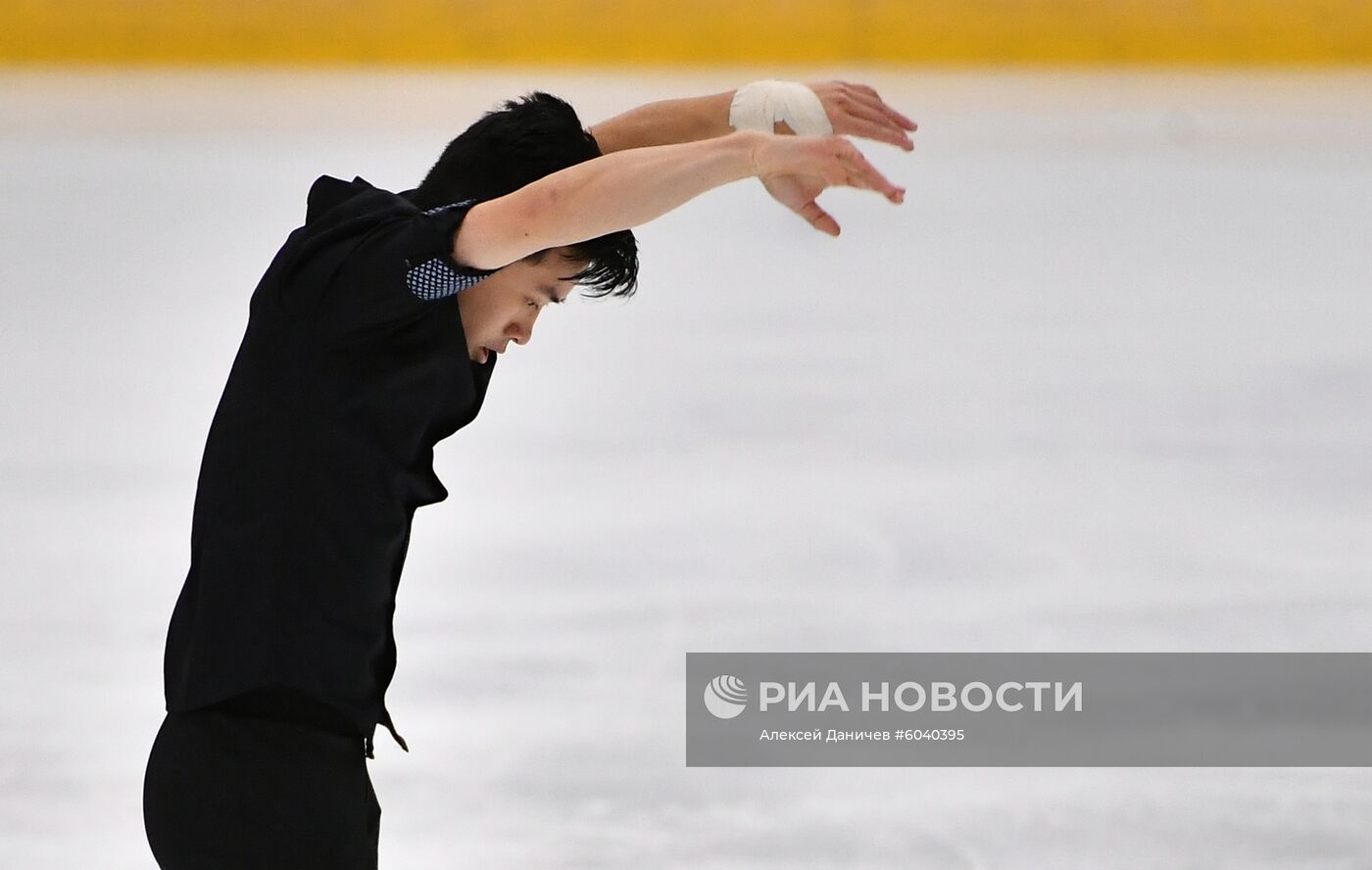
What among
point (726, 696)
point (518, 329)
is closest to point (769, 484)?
point (726, 696)

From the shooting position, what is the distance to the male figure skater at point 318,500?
5.09 ft

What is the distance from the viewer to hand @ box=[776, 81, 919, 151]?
70.1 inches

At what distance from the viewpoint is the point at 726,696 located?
3236 millimetres

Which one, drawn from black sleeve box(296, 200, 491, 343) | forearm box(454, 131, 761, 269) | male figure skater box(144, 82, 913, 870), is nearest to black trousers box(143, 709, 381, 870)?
male figure skater box(144, 82, 913, 870)

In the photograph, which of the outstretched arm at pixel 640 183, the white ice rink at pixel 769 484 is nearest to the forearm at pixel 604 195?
the outstretched arm at pixel 640 183

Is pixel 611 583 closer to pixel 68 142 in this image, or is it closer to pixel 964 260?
pixel 964 260

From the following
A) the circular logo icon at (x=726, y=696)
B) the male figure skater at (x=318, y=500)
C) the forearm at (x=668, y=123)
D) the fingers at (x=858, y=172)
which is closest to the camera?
the fingers at (x=858, y=172)

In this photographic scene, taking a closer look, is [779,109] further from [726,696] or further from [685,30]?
[685,30]

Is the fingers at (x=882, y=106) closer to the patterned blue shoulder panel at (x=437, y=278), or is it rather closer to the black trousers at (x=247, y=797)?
the patterned blue shoulder panel at (x=437, y=278)

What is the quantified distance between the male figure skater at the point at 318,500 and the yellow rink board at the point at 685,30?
690cm

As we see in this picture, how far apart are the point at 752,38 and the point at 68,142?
3.26m

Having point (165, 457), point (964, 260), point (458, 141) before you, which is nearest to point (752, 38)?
point (964, 260)

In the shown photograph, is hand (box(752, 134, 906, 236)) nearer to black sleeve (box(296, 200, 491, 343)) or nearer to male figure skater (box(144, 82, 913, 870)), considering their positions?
male figure skater (box(144, 82, 913, 870))

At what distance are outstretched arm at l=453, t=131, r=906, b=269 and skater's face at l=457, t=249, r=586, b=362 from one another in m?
0.16
